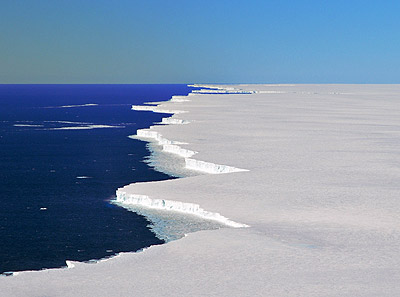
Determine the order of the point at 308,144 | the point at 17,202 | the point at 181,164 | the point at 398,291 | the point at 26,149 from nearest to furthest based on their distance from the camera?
the point at 398,291 < the point at 17,202 < the point at 181,164 < the point at 308,144 < the point at 26,149

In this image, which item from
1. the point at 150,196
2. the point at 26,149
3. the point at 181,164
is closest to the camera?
the point at 150,196

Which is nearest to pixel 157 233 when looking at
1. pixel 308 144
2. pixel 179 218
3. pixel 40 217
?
pixel 179 218

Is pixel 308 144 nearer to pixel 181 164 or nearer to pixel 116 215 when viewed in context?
pixel 181 164

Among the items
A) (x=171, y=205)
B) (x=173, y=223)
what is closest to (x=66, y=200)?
(x=171, y=205)

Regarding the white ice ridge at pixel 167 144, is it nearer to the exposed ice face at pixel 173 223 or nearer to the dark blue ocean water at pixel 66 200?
the dark blue ocean water at pixel 66 200

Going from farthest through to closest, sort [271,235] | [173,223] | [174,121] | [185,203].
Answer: [174,121] → [185,203] → [173,223] → [271,235]

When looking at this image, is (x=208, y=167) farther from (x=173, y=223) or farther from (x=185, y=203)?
(x=173, y=223)

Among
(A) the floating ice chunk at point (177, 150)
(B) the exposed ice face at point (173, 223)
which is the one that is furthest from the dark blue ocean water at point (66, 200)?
(A) the floating ice chunk at point (177, 150)
